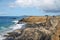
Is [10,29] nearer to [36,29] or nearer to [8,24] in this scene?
[8,24]

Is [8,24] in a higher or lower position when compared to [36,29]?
higher

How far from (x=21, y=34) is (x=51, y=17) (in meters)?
0.68

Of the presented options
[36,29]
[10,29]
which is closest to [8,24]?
[10,29]

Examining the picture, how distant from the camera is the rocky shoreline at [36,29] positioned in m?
2.36

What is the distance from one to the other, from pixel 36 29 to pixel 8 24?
550 millimetres

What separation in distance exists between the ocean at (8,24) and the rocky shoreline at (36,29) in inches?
2.8

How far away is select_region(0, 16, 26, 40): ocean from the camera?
233 centimetres

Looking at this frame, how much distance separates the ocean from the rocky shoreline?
7 centimetres

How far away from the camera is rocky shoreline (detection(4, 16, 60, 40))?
2.36 m

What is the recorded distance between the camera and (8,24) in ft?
7.66

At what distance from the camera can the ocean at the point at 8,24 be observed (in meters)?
2.33

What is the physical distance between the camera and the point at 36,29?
2383 millimetres

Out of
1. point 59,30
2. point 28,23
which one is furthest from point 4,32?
point 59,30

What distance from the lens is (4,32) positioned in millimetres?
2332
